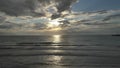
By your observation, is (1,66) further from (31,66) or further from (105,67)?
(105,67)

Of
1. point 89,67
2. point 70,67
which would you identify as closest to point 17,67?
point 70,67

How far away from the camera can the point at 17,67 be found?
3809cm

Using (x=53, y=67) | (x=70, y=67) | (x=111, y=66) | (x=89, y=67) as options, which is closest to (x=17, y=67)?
(x=53, y=67)

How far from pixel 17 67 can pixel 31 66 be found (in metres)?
2.04

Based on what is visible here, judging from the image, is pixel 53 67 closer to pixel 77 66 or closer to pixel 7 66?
pixel 77 66

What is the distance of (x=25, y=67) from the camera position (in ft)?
124

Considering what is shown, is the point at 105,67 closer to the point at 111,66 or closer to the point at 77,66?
the point at 111,66

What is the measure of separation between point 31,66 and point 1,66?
14.0ft

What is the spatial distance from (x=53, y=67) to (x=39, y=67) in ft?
6.60

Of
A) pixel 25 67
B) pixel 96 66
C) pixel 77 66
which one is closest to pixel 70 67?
pixel 77 66

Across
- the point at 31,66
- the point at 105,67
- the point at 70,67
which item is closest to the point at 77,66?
the point at 70,67

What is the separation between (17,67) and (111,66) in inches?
524

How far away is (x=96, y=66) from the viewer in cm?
3853

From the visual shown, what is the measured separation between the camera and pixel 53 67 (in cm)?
3725
